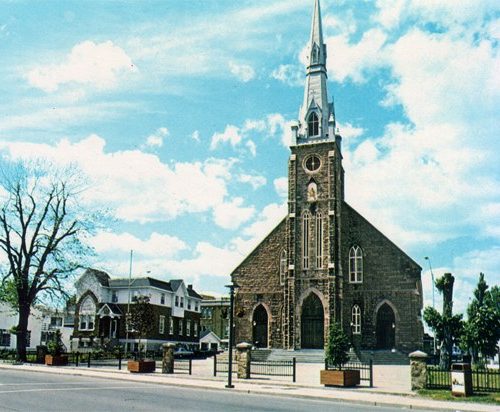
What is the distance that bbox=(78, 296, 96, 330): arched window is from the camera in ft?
200

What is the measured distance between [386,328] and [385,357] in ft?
11.4

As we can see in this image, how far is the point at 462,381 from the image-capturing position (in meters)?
20.2

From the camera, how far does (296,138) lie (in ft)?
163

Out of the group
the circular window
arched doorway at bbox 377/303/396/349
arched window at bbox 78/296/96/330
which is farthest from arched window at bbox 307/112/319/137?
arched window at bbox 78/296/96/330

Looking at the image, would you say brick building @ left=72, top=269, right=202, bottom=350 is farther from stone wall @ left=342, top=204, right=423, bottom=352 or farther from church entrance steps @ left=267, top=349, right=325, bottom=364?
stone wall @ left=342, top=204, right=423, bottom=352

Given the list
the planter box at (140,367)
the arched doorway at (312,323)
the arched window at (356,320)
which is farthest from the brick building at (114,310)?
the planter box at (140,367)

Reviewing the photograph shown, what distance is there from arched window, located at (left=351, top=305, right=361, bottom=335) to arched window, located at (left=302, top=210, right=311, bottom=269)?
5.35 meters

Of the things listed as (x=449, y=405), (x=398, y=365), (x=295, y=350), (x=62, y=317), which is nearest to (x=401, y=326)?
(x=398, y=365)

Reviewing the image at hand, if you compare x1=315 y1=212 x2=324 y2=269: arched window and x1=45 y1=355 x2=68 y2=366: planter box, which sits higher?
x1=315 y1=212 x2=324 y2=269: arched window

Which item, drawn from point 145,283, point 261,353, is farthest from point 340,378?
point 145,283

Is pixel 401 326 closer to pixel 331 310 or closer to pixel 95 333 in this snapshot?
pixel 331 310

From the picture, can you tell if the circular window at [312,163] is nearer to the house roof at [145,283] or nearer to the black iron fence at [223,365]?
the black iron fence at [223,365]

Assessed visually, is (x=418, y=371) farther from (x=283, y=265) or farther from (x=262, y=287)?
(x=262, y=287)

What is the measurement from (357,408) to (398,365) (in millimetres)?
24991
